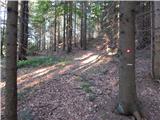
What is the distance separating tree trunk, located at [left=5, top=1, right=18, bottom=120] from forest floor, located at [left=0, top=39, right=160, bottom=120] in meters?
1.62

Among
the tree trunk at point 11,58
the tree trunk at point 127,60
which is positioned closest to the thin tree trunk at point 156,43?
the tree trunk at point 127,60

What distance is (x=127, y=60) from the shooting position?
25.6ft

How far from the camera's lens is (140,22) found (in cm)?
1916

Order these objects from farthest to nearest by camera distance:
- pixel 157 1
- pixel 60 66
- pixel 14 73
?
1. pixel 60 66
2. pixel 157 1
3. pixel 14 73

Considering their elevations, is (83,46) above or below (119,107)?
above

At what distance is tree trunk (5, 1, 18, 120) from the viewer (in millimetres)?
6391

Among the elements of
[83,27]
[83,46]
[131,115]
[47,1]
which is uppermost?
[47,1]

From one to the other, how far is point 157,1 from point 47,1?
16384 millimetres

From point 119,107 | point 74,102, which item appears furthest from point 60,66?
point 119,107

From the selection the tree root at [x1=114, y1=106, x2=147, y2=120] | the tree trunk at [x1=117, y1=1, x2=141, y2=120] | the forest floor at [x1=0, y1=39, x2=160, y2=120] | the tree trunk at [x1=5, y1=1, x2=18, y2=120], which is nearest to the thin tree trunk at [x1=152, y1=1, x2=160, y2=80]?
the forest floor at [x1=0, y1=39, x2=160, y2=120]

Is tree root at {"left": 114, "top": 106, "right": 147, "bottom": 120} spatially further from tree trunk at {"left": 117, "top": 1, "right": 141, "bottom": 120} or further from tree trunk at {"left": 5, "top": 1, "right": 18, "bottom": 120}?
tree trunk at {"left": 5, "top": 1, "right": 18, "bottom": 120}

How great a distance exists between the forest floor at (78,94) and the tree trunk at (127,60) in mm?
341

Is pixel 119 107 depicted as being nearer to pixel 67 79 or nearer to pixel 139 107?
pixel 139 107

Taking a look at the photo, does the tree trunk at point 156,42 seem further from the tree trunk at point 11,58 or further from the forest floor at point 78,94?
the tree trunk at point 11,58
